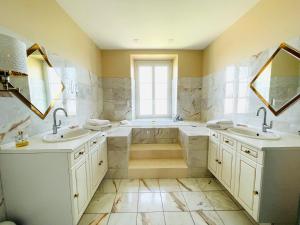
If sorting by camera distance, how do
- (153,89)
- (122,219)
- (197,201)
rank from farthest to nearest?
1. (153,89)
2. (197,201)
3. (122,219)

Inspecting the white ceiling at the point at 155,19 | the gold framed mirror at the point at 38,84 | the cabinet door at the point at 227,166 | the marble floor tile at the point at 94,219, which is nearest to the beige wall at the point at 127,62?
the white ceiling at the point at 155,19

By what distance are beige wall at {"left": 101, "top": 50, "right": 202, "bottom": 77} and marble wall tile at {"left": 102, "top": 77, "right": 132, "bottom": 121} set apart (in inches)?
6.8

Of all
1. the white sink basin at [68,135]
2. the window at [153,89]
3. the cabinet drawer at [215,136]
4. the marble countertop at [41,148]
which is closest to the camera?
the marble countertop at [41,148]

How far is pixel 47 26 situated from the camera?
173cm

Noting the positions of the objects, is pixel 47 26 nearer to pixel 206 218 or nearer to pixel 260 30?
pixel 260 30

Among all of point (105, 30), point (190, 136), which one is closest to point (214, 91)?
point (190, 136)

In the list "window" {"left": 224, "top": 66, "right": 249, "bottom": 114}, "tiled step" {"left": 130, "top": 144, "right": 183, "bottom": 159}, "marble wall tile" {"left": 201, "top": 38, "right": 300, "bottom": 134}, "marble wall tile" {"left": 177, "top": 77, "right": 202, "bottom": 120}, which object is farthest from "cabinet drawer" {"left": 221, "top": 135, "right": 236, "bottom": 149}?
"marble wall tile" {"left": 177, "top": 77, "right": 202, "bottom": 120}

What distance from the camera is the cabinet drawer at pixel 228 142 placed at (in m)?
1.70

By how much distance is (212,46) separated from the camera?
10.5 feet

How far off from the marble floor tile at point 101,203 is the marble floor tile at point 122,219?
0.40 ft

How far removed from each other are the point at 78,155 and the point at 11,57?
92cm

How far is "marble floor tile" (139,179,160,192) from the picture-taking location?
2.15m

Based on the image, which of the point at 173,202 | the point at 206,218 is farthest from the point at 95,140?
the point at 206,218

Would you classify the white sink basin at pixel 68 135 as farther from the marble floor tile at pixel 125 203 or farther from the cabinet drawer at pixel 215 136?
the cabinet drawer at pixel 215 136
